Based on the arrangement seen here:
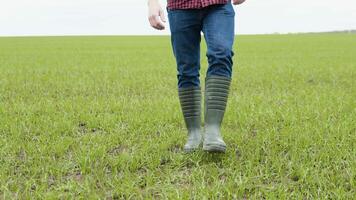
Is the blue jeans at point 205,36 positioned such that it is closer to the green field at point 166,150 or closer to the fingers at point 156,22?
the fingers at point 156,22

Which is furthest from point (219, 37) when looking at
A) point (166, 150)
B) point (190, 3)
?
point (166, 150)

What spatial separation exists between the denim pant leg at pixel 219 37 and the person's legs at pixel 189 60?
5.4 inches

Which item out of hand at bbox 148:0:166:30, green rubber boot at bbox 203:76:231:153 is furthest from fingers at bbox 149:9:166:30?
green rubber boot at bbox 203:76:231:153

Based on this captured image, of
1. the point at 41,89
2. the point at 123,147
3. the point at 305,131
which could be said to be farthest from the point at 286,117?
the point at 41,89

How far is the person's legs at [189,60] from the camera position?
3.93m

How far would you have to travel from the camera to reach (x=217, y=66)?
3.82m

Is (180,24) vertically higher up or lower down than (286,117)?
higher up

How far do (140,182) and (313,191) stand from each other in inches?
44.9

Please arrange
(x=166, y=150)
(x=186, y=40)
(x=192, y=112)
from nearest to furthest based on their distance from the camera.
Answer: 1. (x=186, y=40)
2. (x=192, y=112)
3. (x=166, y=150)

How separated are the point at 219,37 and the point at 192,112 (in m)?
0.82

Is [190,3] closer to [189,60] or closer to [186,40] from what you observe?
[186,40]

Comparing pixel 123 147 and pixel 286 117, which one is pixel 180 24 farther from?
pixel 286 117

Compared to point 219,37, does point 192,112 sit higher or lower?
lower

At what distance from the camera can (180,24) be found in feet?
13.0
